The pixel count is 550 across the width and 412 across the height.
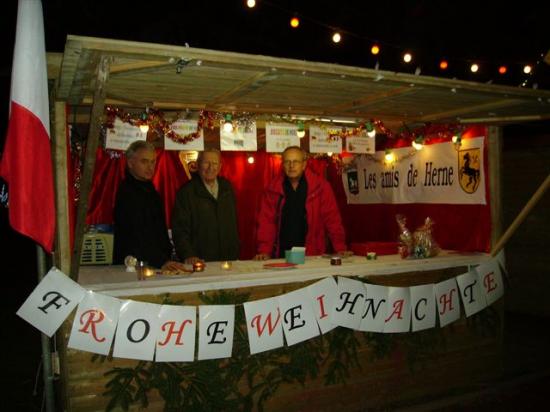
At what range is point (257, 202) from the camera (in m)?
8.57

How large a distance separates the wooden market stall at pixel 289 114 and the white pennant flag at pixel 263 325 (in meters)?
0.27

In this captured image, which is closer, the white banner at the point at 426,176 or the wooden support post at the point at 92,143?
the wooden support post at the point at 92,143

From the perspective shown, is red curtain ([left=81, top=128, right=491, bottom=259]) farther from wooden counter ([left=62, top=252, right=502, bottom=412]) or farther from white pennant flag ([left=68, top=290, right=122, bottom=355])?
white pennant flag ([left=68, top=290, right=122, bottom=355])

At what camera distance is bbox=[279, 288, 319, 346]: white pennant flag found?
403 centimetres

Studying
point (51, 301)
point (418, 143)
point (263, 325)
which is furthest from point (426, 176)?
point (51, 301)

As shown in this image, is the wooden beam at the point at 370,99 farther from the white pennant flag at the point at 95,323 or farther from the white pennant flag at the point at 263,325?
the white pennant flag at the point at 95,323

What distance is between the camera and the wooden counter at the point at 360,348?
3.71 metres

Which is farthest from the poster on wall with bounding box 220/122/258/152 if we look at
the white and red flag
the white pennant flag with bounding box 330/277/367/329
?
the white and red flag

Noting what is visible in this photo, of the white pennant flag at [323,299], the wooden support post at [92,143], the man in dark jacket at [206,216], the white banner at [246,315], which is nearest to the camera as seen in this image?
the wooden support post at [92,143]

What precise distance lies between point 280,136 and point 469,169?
2314 mm

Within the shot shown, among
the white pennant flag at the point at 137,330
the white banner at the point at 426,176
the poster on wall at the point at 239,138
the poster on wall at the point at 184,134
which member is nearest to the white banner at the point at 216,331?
the white pennant flag at the point at 137,330

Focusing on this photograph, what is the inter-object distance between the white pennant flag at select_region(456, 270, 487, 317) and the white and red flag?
12.9 feet

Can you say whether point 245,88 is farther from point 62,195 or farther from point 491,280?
point 491,280

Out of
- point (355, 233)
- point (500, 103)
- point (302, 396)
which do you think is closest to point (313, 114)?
point (500, 103)
